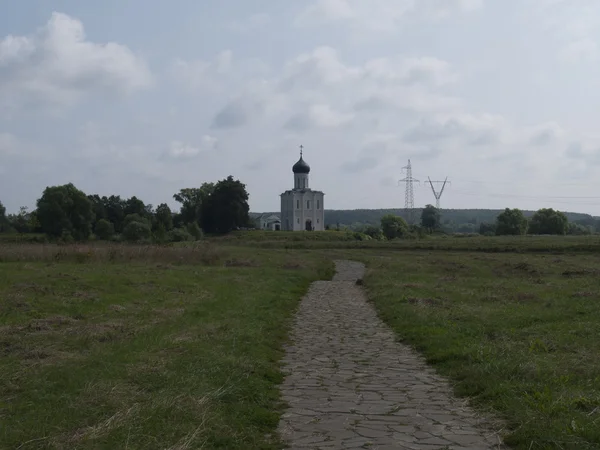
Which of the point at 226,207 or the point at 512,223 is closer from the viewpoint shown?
the point at 226,207

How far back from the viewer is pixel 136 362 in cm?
1002

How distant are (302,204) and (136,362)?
110295 millimetres

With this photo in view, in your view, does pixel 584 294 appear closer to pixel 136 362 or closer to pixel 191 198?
pixel 136 362

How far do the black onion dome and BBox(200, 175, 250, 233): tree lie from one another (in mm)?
20743

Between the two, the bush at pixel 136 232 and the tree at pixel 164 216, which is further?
the tree at pixel 164 216

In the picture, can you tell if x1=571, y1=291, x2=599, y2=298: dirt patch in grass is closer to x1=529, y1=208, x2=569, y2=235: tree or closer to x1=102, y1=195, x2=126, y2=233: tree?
x1=102, y1=195, x2=126, y2=233: tree

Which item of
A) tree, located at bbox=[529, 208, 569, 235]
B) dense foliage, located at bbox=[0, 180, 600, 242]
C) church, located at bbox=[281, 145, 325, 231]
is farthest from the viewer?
church, located at bbox=[281, 145, 325, 231]

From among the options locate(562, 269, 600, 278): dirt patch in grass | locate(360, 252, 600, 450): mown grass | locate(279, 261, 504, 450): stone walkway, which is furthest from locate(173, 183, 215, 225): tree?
locate(279, 261, 504, 450): stone walkway

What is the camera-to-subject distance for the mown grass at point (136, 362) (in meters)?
6.55

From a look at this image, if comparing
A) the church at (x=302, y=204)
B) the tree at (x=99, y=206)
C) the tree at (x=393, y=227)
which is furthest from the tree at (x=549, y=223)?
the tree at (x=99, y=206)

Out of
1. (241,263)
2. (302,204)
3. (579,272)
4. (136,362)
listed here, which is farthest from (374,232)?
(136,362)

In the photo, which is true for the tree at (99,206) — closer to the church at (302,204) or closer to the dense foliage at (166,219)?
the dense foliage at (166,219)

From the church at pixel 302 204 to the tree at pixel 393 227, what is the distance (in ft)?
43.6

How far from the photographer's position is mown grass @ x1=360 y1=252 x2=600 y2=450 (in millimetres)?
6914
